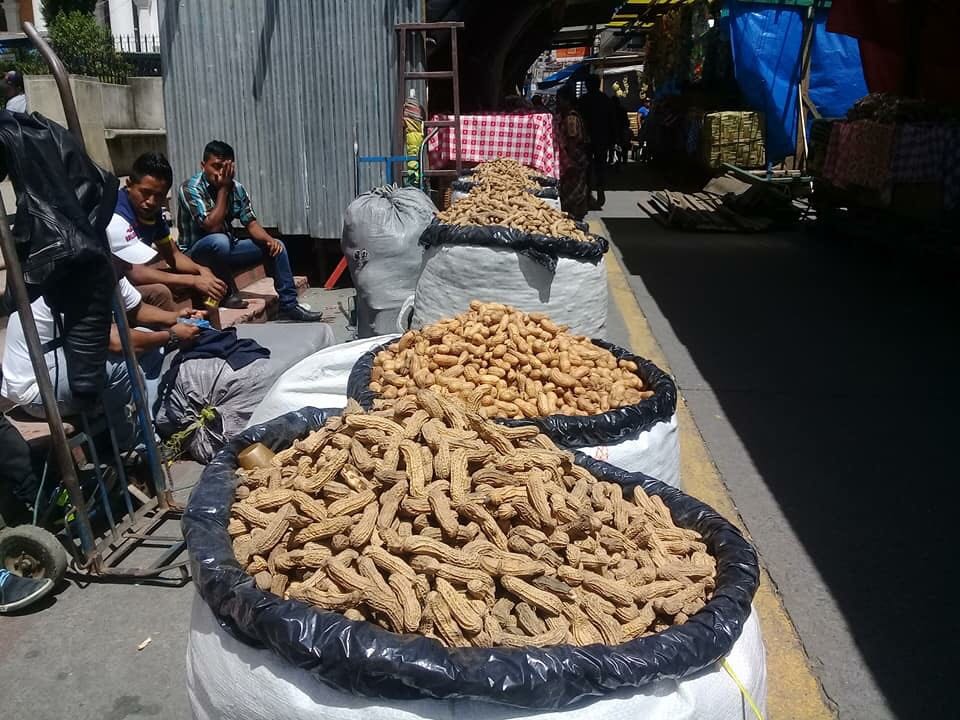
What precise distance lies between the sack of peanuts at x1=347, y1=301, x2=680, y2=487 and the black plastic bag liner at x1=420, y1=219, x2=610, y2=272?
1.07m

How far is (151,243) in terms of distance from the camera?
5293 millimetres

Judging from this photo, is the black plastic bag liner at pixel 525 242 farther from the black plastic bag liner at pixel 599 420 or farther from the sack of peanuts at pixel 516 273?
the black plastic bag liner at pixel 599 420

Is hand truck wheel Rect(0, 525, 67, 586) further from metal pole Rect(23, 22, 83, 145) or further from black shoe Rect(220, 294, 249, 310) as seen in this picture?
black shoe Rect(220, 294, 249, 310)

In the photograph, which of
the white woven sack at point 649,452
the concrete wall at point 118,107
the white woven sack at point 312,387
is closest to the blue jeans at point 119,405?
the white woven sack at point 312,387

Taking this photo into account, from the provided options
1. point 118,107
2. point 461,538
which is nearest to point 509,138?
point 118,107

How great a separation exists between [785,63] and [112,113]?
12087 mm

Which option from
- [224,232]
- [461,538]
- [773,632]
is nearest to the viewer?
[461,538]

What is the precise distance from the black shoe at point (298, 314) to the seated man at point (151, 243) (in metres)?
1.44

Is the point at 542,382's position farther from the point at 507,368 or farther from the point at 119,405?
the point at 119,405

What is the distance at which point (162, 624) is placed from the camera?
10.2ft

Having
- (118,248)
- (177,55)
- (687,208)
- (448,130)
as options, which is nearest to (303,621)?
(118,248)

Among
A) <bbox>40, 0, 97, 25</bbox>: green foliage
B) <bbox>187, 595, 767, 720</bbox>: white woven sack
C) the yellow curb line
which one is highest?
<bbox>40, 0, 97, 25</bbox>: green foliage

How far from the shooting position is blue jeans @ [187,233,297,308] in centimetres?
666

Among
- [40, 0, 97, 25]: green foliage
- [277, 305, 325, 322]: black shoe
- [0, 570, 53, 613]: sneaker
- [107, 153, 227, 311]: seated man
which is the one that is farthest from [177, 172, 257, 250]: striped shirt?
[40, 0, 97, 25]: green foliage
